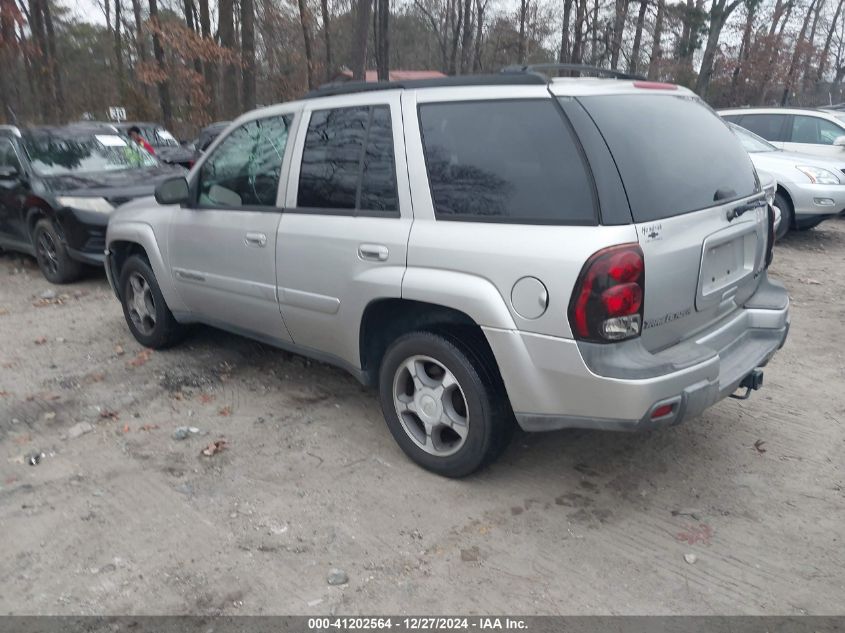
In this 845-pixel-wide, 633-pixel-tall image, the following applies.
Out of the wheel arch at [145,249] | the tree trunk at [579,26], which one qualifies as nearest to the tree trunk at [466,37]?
the tree trunk at [579,26]

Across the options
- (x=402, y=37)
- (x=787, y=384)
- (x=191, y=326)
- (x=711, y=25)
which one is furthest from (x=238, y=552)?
(x=402, y=37)

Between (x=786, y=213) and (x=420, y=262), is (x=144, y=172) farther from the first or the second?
(x=786, y=213)

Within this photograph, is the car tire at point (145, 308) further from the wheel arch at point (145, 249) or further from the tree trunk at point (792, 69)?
the tree trunk at point (792, 69)

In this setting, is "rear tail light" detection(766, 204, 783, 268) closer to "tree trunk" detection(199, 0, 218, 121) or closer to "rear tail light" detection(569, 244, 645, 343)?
"rear tail light" detection(569, 244, 645, 343)

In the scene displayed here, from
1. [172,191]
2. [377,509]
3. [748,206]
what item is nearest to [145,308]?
[172,191]

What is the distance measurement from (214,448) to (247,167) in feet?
5.83

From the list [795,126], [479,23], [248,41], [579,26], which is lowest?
[795,126]

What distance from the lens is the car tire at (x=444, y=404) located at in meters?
3.48

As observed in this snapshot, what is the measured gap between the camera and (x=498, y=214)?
3338 mm

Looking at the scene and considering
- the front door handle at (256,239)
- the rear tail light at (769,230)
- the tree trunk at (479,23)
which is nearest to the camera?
the rear tail light at (769,230)

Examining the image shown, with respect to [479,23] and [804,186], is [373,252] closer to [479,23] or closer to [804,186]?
[804,186]

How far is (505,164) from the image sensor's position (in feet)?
11.0

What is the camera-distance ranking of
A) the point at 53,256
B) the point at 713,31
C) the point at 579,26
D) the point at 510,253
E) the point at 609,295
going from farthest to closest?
1. the point at 579,26
2. the point at 713,31
3. the point at 53,256
4. the point at 510,253
5. the point at 609,295

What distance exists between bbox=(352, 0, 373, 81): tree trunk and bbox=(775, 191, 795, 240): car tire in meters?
9.46
